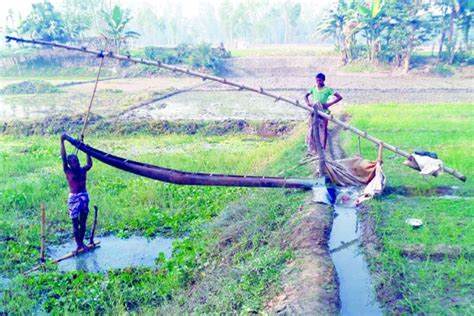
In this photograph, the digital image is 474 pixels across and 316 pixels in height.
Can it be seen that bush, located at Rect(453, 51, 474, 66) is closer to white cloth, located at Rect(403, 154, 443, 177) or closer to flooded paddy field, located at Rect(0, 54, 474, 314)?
flooded paddy field, located at Rect(0, 54, 474, 314)

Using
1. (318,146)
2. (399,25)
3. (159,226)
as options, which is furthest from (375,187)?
(399,25)

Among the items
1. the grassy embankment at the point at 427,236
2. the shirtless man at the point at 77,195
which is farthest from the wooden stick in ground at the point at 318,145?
the shirtless man at the point at 77,195

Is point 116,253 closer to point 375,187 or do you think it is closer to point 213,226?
point 213,226

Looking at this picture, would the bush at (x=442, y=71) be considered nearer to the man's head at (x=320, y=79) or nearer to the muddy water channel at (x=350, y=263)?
the man's head at (x=320, y=79)

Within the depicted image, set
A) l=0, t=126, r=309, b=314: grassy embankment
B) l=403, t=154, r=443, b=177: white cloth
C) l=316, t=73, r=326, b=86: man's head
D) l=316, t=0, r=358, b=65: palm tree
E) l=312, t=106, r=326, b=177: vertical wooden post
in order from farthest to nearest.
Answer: l=316, t=0, r=358, b=65: palm tree < l=316, t=73, r=326, b=86: man's head < l=312, t=106, r=326, b=177: vertical wooden post < l=403, t=154, r=443, b=177: white cloth < l=0, t=126, r=309, b=314: grassy embankment

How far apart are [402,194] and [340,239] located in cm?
174

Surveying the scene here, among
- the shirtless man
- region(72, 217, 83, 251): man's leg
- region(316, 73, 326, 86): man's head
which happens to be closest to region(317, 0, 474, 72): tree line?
region(316, 73, 326, 86): man's head

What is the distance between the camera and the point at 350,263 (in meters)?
4.44

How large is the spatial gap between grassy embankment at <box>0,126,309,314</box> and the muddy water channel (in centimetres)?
56

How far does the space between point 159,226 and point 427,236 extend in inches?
144

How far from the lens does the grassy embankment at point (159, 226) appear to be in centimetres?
439

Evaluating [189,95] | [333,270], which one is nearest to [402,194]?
[333,270]

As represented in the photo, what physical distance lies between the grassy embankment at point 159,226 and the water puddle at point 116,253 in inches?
7.1

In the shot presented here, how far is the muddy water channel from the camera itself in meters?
3.71
